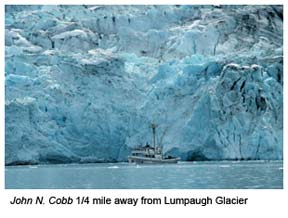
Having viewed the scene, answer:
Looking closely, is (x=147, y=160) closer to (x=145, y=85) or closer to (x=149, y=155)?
(x=149, y=155)

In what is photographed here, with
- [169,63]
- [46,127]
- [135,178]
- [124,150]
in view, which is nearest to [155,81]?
[169,63]

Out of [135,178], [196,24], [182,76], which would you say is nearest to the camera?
[135,178]

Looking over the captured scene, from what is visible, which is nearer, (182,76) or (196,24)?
(182,76)

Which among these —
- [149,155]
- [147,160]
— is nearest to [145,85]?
[149,155]

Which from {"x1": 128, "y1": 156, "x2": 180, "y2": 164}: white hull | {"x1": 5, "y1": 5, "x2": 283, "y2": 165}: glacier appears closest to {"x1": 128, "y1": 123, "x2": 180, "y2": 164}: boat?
{"x1": 128, "y1": 156, "x2": 180, "y2": 164}: white hull

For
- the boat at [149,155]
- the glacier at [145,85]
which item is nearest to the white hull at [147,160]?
the boat at [149,155]

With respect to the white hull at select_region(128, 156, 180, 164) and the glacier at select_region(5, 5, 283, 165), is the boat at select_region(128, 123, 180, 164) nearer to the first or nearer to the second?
the white hull at select_region(128, 156, 180, 164)

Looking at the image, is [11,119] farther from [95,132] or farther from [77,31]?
[77,31]
